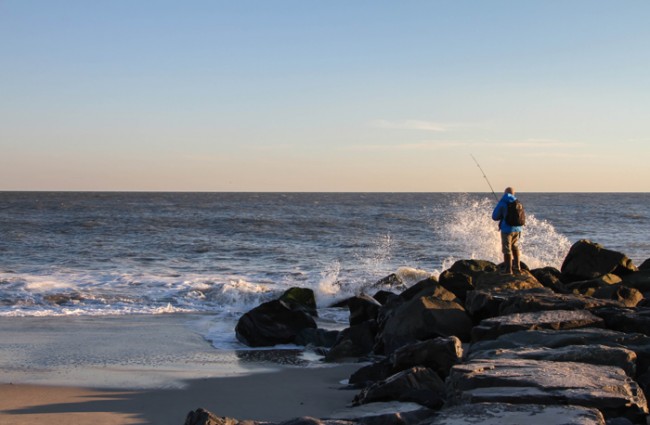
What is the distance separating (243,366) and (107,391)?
1854 millimetres

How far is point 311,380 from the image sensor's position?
779 cm

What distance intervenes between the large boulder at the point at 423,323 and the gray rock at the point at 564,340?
66.8 inches

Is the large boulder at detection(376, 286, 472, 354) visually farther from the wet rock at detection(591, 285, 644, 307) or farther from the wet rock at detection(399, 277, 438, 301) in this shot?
the wet rock at detection(591, 285, 644, 307)

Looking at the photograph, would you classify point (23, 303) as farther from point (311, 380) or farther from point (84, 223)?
point (84, 223)

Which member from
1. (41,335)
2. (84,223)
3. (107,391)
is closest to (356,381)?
(107,391)

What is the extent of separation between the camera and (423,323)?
8.56m

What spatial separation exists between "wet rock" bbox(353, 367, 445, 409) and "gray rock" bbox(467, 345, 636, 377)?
467 mm

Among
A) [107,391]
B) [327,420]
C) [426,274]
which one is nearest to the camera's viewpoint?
[327,420]

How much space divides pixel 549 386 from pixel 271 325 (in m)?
5.76

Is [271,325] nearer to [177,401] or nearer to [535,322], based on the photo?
[177,401]

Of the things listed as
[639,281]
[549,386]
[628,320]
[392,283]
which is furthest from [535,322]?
[392,283]

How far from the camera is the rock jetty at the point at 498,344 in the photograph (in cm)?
471

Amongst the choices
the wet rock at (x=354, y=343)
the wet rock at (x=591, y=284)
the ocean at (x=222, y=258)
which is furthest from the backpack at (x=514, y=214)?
the wet rock at (x=354, y=343)

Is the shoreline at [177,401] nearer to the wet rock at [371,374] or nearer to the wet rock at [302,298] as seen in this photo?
the wet rock at [371,374]
